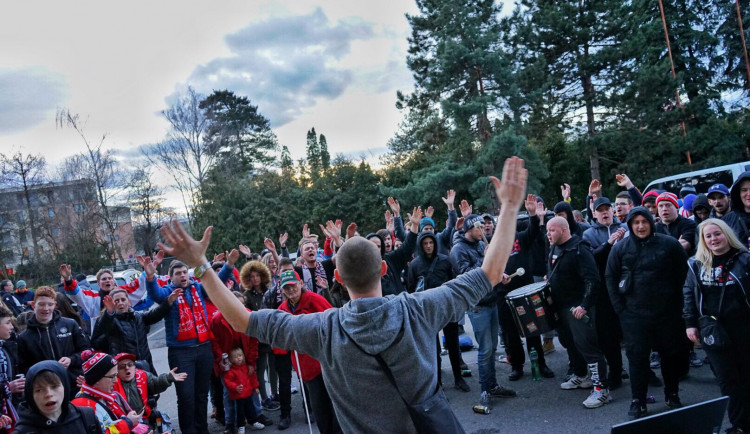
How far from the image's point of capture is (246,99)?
42750 millimetres

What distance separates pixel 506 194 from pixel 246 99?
142 feet

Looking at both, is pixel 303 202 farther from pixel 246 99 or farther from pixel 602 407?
pixel 602 407

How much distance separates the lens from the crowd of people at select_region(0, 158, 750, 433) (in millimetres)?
2016

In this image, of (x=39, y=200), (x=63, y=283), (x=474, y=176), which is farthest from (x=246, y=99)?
(x=63, y=283)

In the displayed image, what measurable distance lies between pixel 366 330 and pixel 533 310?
4.19 m

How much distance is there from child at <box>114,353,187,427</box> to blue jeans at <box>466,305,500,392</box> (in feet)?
10.9

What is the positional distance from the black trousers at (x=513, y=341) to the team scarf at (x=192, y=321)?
151 inches

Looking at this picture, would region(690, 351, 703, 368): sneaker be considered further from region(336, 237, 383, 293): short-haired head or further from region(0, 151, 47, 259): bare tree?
region(0, 151, 47, 259): bare tree

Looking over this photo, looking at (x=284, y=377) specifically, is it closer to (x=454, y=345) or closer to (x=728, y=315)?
(x=454, y=345)

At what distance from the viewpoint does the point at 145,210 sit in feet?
121

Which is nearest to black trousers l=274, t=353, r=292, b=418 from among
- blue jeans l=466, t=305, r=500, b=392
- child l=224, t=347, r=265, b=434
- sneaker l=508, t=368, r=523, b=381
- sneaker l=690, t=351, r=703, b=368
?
child l=224, t=347, r=265, b=434

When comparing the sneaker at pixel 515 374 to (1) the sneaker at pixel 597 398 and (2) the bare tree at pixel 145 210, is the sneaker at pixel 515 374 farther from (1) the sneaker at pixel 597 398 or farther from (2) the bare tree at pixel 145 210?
(2) the bare tree at pixel 145 210

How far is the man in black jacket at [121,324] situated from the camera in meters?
5.62

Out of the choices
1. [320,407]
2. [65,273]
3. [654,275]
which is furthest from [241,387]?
[654,275]
